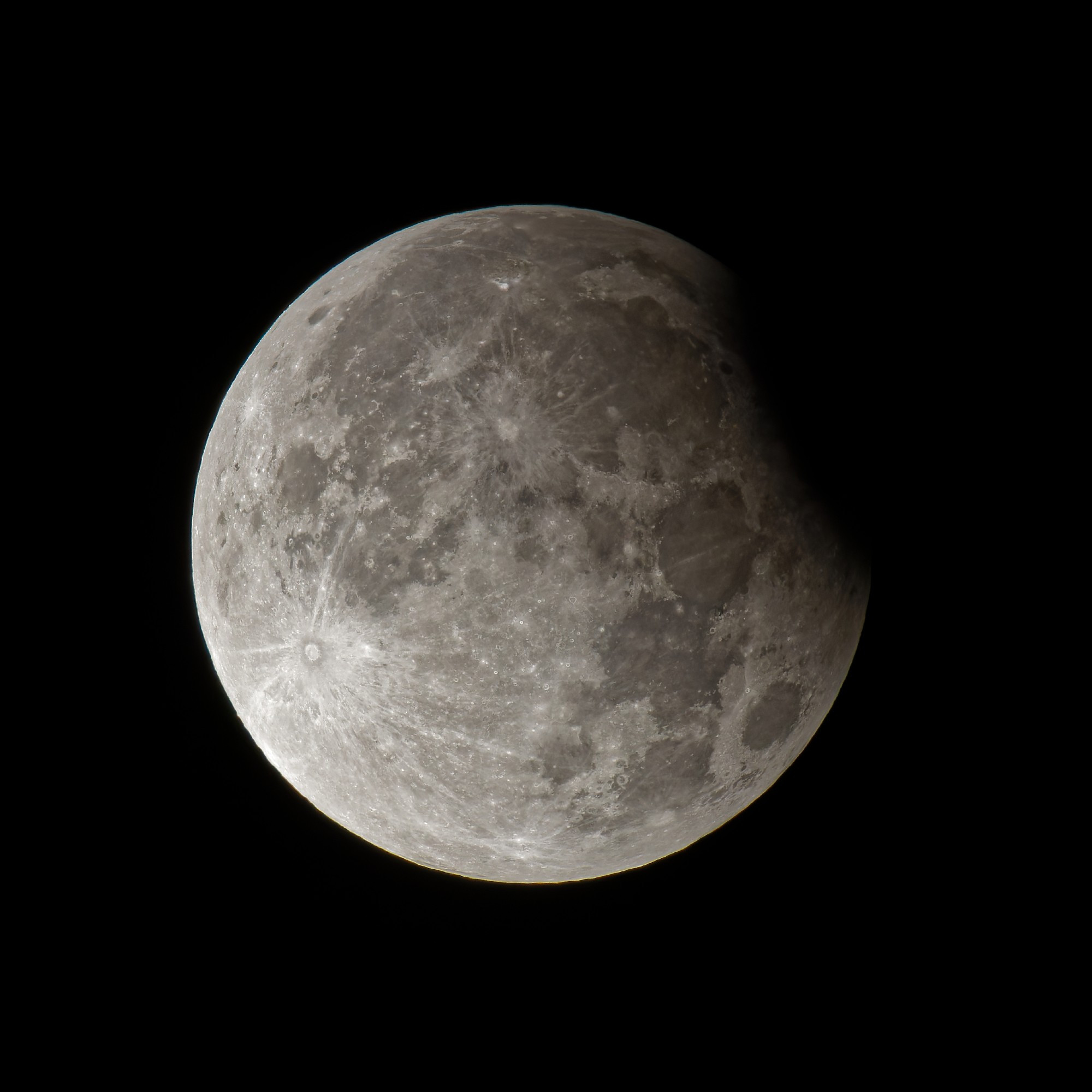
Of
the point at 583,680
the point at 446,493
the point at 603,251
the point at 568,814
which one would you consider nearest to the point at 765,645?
the point at 583,680

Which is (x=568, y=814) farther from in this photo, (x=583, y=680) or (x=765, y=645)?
(x=765, y=645)

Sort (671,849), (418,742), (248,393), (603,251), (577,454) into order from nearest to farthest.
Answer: (577,454) < (418,742) < (603,251) < (248,393) < (671,849)

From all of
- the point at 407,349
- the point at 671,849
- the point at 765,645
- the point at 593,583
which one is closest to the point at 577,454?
the point at 593,583

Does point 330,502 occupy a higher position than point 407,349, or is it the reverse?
point 407,349

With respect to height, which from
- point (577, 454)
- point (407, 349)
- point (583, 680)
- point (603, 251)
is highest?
point (603, 251)

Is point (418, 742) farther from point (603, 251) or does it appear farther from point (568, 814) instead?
point (603, 251)

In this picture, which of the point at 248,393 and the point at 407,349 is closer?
the point at 407,349

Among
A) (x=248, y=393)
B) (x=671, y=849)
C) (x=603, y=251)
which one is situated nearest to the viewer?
(x=603, y=251)
